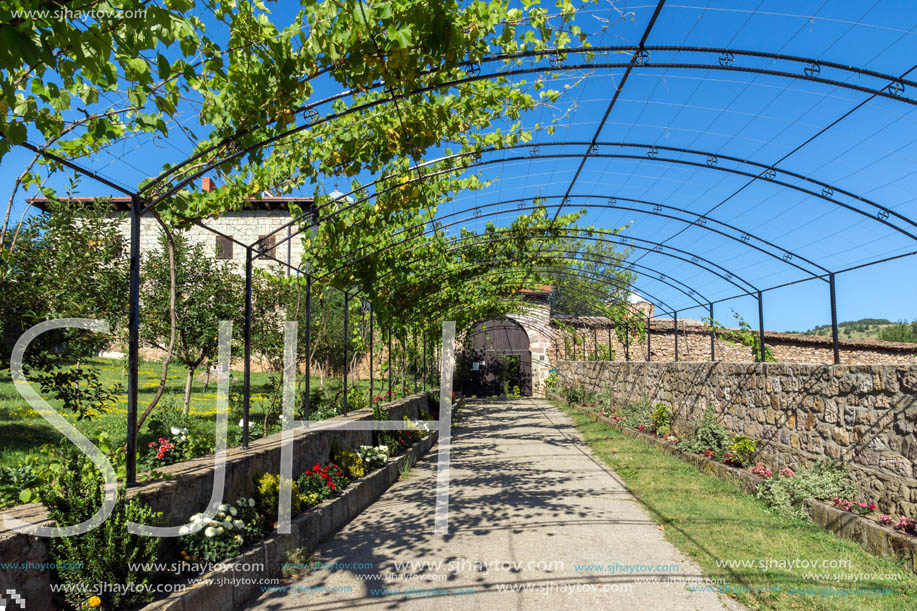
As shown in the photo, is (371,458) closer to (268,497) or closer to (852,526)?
(268,497)

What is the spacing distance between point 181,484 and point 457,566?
2.25 m

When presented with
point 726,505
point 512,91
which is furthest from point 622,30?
point 726,505

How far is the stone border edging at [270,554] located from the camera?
11.6ft

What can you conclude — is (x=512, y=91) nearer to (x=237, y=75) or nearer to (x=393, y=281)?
(x=237, y=75)

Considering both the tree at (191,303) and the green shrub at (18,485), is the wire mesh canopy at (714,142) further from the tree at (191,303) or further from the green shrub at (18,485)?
the tree at (191,303)

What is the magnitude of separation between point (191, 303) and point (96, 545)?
7677 mm

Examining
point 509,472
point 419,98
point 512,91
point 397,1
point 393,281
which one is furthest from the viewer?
point 393,281

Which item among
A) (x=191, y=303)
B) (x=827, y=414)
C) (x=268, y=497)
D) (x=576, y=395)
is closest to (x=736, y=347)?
(x=576, y=395)

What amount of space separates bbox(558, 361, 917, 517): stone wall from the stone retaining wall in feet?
17.9

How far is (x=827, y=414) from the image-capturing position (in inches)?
251

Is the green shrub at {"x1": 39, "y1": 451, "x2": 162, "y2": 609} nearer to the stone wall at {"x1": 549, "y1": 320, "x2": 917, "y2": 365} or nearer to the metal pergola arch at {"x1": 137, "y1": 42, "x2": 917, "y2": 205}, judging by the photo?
the metal pergola arch at {"x1": 137, "y1": 42, "x2": 917, "y2": 205}

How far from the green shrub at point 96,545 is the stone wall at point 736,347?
47.2ft

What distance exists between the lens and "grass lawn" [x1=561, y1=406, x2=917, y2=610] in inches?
156

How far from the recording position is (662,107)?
645 centimetres
